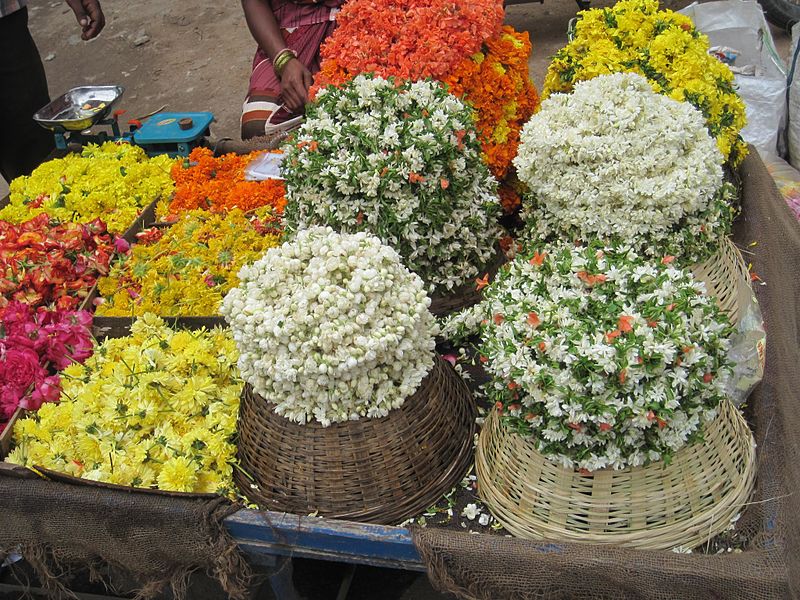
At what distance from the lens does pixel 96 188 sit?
3426mm

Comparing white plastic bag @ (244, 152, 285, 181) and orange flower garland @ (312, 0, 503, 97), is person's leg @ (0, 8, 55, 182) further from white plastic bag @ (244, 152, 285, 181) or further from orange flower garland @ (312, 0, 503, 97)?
orange flower garland @ (312, 0, 503, 97)

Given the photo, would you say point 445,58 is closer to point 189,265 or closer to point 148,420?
point 189,265

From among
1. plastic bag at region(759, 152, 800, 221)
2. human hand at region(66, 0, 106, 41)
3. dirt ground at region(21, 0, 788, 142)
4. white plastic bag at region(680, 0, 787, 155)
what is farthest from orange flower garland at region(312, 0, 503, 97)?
dirt ground at region(21, 0, 788, 142)

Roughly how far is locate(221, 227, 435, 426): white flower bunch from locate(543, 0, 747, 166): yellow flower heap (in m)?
1.46

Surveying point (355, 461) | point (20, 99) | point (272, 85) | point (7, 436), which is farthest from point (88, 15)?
point (355, 461)

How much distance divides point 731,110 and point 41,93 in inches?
144

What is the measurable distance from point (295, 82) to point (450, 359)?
5.77ft

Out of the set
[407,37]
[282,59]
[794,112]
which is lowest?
[794,112]

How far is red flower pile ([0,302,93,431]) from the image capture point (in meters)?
2.33

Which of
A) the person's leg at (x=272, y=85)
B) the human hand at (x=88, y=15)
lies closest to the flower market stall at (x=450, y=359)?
the person's leg at (x=272, y=85)

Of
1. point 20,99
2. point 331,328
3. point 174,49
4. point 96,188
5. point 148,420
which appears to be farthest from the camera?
point 174,49

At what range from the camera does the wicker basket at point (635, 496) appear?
Answer: 1.73m

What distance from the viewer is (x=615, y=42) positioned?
9.45ft

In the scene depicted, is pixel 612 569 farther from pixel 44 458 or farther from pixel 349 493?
pixel 44 458
